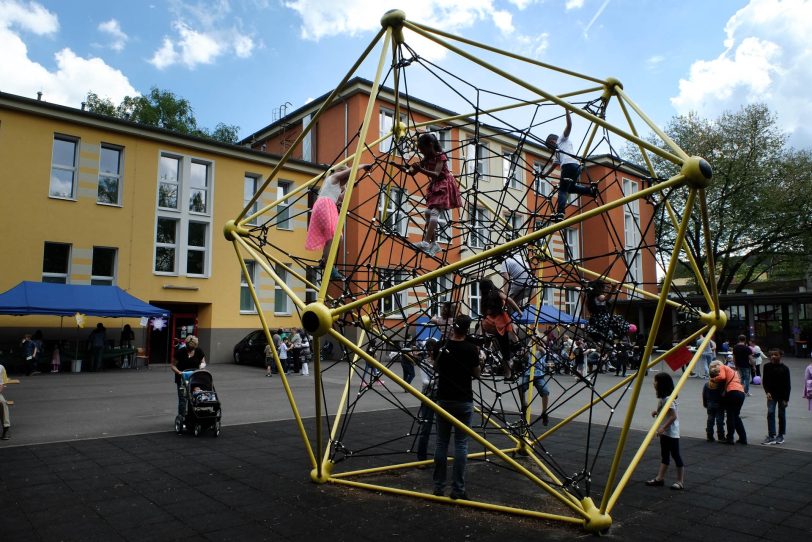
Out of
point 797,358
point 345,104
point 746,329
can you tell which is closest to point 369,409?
point 345,104

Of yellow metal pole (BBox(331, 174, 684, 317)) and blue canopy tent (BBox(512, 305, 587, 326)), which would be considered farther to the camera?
blue canopy tent (BBox(512, 305, 587, 326))

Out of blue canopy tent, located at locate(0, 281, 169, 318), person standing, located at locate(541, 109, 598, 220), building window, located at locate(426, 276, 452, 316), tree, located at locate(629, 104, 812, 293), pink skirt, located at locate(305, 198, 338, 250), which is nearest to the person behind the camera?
pink skirt, located at locate(305, 198, 338, 250)

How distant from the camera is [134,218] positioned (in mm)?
21172

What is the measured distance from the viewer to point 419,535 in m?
4.78

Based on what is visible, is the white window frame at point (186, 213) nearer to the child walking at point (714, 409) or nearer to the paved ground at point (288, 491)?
the paved ground at point (288, 491)

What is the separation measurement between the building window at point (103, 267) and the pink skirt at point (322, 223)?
57.0 feet

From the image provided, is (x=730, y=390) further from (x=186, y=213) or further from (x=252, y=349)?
(x=186, y=213)

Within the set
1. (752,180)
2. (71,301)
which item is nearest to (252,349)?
(71,301)

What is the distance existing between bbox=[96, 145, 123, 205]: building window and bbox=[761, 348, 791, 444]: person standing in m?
20.4

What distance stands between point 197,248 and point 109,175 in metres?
4.04

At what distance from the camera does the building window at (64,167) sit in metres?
20.0

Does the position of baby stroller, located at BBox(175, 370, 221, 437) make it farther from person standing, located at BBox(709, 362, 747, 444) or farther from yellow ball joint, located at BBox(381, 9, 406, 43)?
person standing, located at BBox(709, 362, 747, 444)

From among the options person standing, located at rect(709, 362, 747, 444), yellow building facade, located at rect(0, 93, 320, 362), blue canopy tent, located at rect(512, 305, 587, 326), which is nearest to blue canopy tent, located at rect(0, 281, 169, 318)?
yellow building facade, located at rect(0, 93, 320, 362)

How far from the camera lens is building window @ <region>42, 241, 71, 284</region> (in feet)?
64.1
